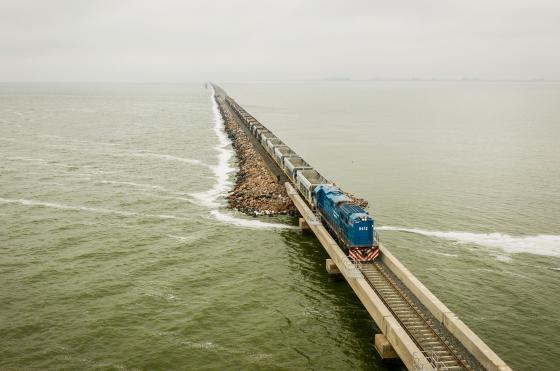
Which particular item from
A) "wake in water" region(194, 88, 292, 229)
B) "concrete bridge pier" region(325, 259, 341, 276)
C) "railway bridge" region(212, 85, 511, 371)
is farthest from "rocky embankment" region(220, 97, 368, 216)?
"concrete bridge pier" region(325, 259, 341, 276)

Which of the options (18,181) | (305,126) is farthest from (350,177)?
(305,126)

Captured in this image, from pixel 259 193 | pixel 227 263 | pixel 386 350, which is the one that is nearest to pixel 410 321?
pixel 386 350

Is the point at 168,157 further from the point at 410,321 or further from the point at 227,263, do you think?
the point at 410,321

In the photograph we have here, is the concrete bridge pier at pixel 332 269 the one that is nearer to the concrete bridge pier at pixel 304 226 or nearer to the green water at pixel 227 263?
the green water at pixel 227 263

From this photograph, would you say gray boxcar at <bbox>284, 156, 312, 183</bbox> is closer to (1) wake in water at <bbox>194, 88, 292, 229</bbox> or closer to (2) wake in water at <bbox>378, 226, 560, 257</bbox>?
(1) wake in water at <bbox>194, 88, 292, 229</bbox>

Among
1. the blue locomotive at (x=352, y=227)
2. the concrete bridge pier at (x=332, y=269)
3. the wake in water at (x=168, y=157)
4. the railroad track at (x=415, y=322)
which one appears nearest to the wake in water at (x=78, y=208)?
the blue locomotive at (x=352, y=227)
